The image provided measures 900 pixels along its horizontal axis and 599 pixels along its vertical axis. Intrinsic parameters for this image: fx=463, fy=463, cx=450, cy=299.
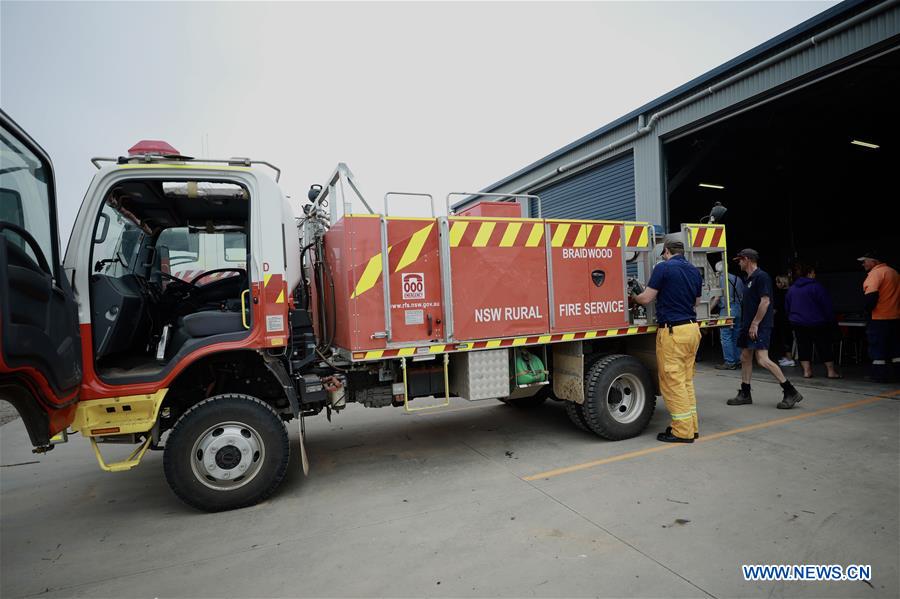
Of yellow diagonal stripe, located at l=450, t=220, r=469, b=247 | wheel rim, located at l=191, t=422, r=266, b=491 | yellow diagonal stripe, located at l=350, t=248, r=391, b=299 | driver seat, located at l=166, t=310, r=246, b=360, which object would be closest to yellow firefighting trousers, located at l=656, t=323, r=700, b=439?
yellow diagonal stripe, located at l=450, t=220, r=469, b=247

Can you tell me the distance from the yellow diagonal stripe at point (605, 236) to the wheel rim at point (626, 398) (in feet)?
4.88

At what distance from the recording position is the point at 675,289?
16.0ft

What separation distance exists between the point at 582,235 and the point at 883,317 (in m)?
5.83

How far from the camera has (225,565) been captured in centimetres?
303

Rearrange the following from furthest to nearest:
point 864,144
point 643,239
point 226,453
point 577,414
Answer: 1. point 864,144
2. point 643,239
3. point 577,414
4. point 226,453

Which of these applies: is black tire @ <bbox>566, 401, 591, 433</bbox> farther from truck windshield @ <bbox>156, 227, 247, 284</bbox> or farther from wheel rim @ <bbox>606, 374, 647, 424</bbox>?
truck windshield @ <bbox>156, 227, 247, 284</bbox>

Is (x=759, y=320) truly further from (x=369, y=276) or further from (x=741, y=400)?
(x=369, y=276)

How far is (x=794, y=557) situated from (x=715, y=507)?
64 centimetres

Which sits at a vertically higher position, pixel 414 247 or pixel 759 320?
pixel 414 247

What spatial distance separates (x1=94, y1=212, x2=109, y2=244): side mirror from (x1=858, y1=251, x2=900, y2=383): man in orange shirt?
32.7ft

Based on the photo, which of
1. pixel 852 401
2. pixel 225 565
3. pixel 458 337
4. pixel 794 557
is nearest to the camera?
pixel 794 557

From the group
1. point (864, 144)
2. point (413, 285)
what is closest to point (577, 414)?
point (413, 285)

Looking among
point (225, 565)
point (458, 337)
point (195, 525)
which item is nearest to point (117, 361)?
point (195, 525)

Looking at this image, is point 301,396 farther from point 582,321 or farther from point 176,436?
point 582,321
